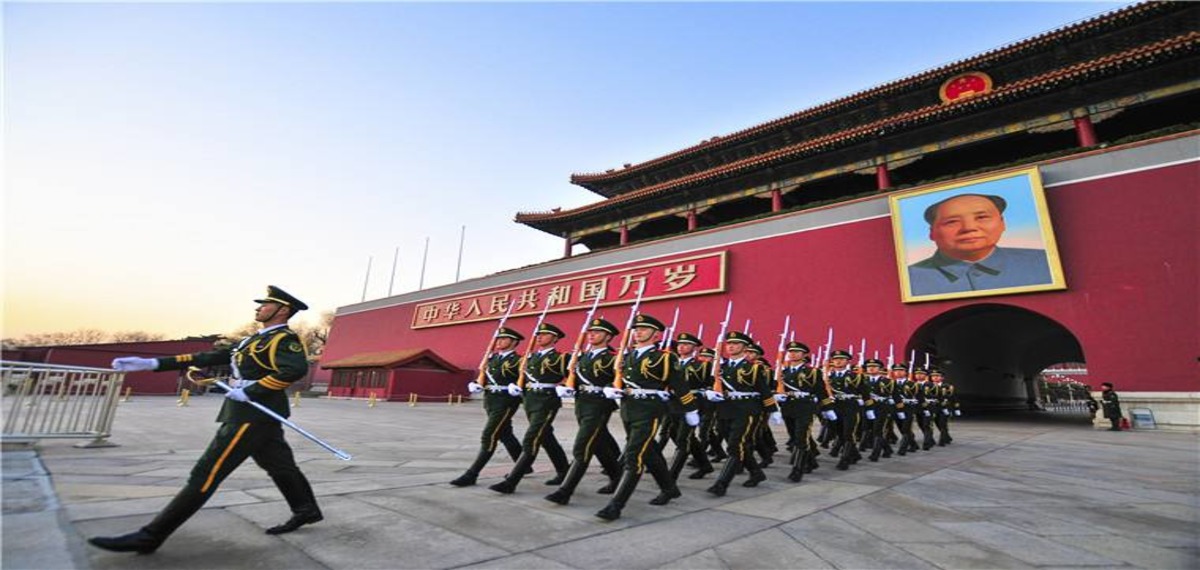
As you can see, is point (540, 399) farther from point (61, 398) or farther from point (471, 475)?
point (61, 398)

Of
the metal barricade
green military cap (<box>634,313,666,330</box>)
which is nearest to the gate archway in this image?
green military cap (<box>634,313,666,330</box>)

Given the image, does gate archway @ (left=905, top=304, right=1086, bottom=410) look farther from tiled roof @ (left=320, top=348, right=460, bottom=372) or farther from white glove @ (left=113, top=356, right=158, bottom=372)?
tiled roof @ (left=320, top=348, right=460, bottom=372)

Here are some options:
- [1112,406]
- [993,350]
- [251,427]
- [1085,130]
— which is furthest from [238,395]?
[993,350]

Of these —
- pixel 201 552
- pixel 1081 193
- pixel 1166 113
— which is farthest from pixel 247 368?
pixel 1166 113

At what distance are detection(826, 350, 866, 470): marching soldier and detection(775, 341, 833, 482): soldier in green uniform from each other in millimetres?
465

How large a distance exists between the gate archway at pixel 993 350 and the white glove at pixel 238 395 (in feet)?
43.6

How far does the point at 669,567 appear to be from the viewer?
8.16 ft

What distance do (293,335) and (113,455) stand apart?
3.95 meters

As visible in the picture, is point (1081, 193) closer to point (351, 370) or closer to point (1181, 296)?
point (1181, 296)

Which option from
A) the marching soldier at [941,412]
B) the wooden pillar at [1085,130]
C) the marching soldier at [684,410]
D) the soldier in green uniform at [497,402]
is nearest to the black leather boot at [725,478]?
the marching soldier at [684,410]

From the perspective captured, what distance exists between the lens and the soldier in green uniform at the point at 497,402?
428 cm

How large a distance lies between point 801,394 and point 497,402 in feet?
11.5

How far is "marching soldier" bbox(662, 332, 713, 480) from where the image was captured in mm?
4535

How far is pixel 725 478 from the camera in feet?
14.3
